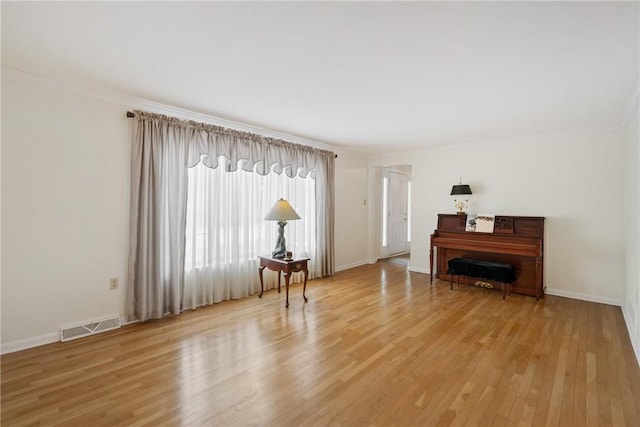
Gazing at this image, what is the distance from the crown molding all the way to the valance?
8 centimetres

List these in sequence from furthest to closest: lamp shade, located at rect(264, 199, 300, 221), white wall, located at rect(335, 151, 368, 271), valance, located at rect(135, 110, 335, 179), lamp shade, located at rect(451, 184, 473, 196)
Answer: white wall, located at rect(335, 151, 368, 271), lamp shade, located at rect(451, 184, 473, 196), lamp shade, located at rect(264, 199, 300, 221), valance, located at rect(135, 110, 335, 179)

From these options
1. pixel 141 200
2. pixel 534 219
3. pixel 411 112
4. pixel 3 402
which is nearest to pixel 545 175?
pixel 534 219

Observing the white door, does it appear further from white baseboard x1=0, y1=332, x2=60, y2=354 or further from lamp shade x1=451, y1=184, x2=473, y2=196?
white baseboard x1=0, y1=332, x2=60, y2=354

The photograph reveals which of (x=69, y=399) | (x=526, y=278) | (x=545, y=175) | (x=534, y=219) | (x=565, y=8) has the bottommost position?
(x=69, y=399)

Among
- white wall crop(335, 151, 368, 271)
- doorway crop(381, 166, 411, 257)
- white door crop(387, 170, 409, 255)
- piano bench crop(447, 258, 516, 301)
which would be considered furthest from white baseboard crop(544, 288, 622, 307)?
white door crop(387, 170, 409, 255)

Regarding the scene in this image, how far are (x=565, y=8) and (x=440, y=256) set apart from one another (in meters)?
4.04

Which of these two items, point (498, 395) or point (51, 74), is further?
point (51, 74)

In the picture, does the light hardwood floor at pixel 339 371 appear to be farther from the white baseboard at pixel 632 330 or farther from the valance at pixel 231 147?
the valance at pixel 231 147

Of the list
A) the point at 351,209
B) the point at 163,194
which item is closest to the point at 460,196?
the point at 351,209

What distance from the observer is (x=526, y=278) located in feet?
14.4

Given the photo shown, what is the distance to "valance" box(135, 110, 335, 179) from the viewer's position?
3.37 m

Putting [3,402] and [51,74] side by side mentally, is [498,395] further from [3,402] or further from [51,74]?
[51,74]

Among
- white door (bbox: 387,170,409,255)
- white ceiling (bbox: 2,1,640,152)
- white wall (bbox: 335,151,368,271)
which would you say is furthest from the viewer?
white door (bbox: 387,170,409,255)

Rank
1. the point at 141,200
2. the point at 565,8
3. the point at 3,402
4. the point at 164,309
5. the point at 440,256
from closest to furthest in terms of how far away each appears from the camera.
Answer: the point at 565,8, the point at 3,402, the point at 141,200, the point at 164,309, the point at 440,256
